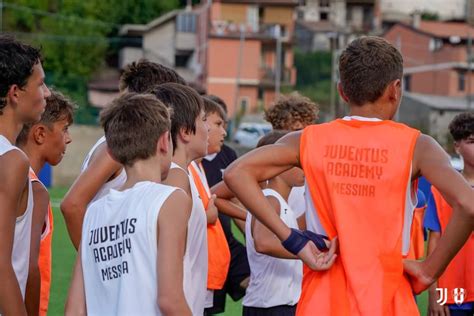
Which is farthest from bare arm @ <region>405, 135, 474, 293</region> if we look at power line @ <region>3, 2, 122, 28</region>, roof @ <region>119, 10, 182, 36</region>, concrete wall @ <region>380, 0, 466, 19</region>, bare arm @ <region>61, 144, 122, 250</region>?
concrete wall @ <region>380, 0, 466, 19</region>

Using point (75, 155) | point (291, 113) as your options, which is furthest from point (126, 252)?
point (75, 155)

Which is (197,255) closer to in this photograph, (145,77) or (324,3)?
(145,77)

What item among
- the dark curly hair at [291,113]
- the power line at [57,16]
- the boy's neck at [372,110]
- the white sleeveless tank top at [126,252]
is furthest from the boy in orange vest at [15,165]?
the power line at [57,16]

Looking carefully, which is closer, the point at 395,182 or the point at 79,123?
the point at 395,182

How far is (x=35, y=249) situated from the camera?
15.9ft

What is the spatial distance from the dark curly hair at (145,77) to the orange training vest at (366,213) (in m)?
1.45

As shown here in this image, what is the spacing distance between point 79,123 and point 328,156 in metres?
38.6

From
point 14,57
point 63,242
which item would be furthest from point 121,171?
point 63,242

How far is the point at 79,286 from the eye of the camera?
4.52 m

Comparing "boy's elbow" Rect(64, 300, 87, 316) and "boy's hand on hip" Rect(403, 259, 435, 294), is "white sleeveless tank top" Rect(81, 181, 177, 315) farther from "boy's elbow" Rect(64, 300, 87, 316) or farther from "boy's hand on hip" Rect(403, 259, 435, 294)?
"boy's hand on hip" Rect(403, 259, 435, 294)

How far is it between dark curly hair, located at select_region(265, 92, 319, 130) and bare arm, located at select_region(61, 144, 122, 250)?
246 cm

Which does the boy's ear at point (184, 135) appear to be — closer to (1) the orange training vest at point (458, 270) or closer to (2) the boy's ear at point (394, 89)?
(2) the boy's ear at point (394, 89)

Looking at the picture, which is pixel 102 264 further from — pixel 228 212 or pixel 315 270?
pixel 228 212

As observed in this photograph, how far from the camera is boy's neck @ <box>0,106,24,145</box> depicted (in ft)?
15.3
